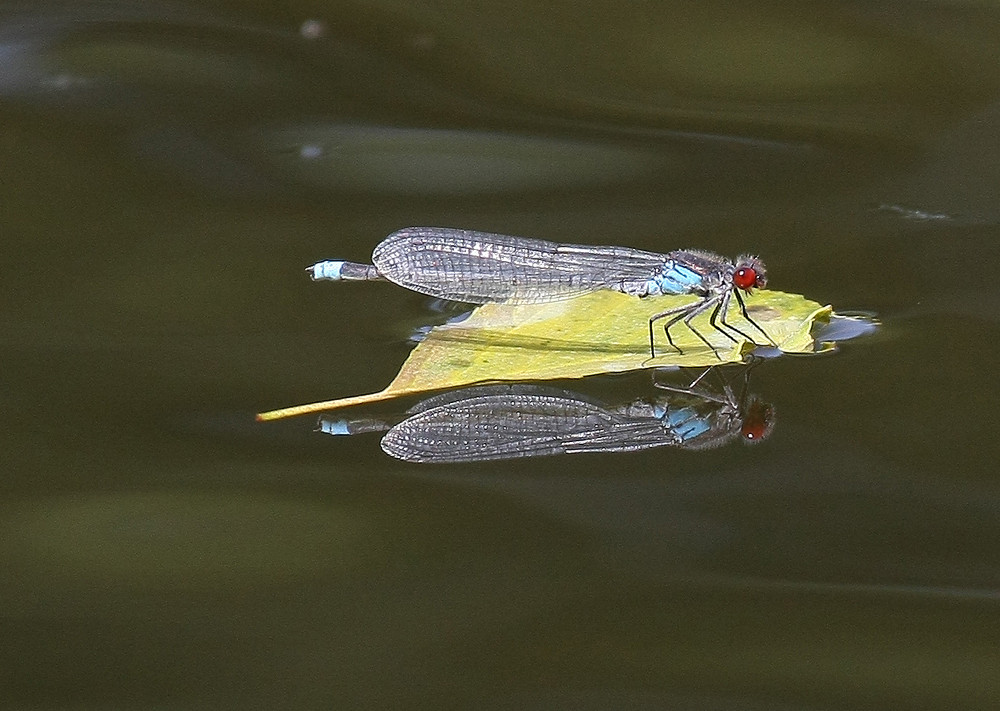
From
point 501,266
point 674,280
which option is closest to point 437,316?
point 501,266

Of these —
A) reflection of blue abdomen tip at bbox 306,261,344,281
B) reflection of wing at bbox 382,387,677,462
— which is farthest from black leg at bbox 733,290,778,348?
reflection of blue abdomen tip at bbox 306,261,344,281

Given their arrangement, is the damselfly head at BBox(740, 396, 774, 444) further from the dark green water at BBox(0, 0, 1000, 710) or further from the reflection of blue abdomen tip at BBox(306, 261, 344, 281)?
the reflection of blue abdomen tip at BBox(306, 261, 344, 281)

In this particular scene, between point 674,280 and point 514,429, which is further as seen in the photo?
point 674,280

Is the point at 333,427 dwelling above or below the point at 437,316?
below

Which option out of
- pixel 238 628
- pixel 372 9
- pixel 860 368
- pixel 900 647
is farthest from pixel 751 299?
pixel 372 9

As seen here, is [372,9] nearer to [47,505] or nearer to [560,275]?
[560,275]

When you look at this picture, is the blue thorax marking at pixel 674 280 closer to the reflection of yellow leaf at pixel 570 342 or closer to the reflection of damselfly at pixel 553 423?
the reflection of yellow leaf at pixel 570 342

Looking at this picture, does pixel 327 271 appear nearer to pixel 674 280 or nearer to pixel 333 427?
pixel 333 427
